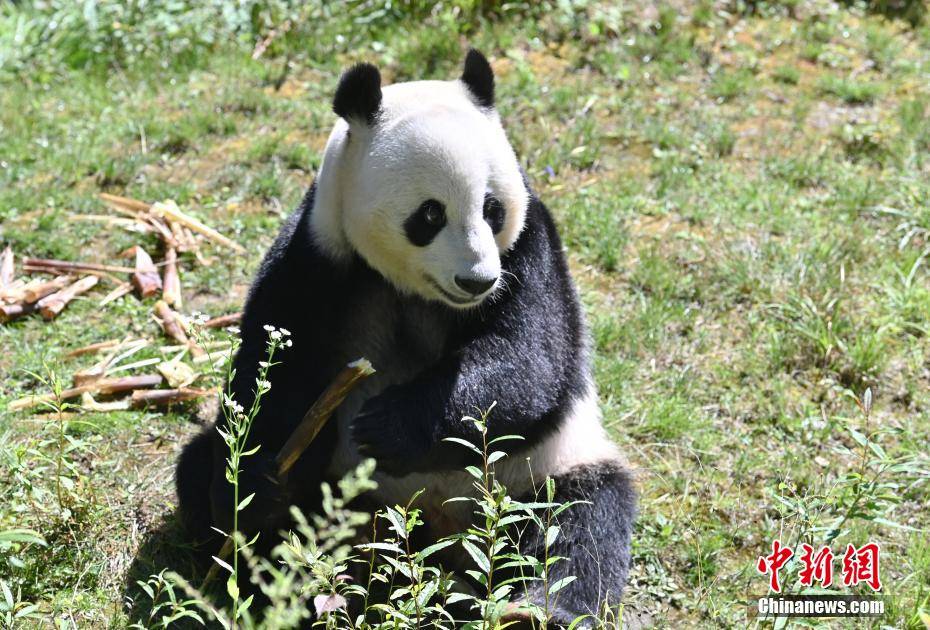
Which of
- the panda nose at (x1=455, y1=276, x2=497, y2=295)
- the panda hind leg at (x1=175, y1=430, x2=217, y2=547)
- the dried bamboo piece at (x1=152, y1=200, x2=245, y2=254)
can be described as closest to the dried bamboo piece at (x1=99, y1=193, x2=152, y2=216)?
the dried bamboo piece at (x1=152, y1=200, x2=245, y2=254)

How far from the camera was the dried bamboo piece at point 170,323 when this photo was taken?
18.6 ft

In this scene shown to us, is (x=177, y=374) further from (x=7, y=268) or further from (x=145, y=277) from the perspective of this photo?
(x=7, y=268)

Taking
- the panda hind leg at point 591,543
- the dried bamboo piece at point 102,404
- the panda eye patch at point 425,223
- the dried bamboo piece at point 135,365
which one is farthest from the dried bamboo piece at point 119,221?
the panda hind leg at point 591,543

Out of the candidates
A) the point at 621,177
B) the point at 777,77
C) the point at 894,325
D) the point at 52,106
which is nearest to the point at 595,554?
the point at 894,325

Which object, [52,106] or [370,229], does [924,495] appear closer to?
[370,229]

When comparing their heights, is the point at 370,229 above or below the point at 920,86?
above

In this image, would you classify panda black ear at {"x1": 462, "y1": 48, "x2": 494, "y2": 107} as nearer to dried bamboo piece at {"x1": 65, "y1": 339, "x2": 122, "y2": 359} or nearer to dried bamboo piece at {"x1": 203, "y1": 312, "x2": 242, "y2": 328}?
dried bamboo piece at {"x1": 203, "y1": 312, "x2": 242, "y2": 328}

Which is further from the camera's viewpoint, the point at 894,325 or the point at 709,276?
the point at 709,276

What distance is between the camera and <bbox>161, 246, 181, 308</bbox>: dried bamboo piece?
5926 mm

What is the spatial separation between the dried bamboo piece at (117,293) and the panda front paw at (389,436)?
2.67m

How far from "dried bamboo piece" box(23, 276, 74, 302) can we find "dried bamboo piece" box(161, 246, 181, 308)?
557 millimetres

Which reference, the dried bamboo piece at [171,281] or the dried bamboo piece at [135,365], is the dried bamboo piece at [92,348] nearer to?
the dried bamboo piece at [135,365]

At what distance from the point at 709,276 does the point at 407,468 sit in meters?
2.88

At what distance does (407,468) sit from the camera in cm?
387
